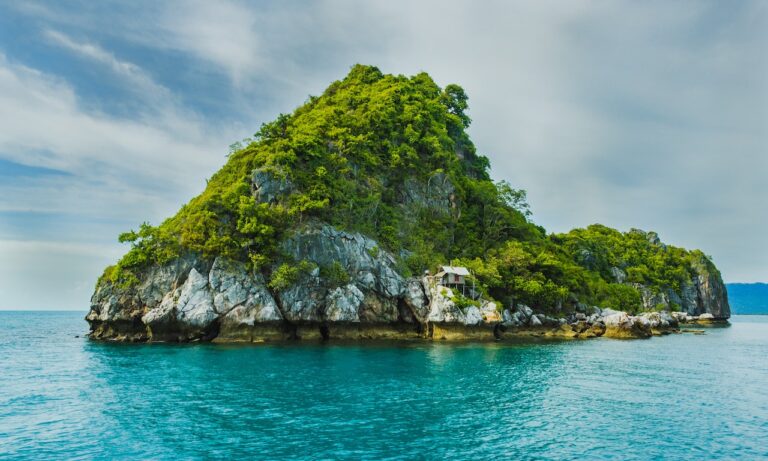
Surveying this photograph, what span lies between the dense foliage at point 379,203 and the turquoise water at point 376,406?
13182mm

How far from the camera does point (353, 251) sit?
47.4 metres

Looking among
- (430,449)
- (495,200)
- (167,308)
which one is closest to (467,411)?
(430,449)

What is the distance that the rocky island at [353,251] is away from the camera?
4319cm

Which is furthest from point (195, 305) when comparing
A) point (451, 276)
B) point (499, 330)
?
point (499, 330)

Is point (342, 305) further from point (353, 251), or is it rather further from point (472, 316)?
point (472, 316)

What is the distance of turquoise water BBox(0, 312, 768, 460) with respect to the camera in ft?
49.5

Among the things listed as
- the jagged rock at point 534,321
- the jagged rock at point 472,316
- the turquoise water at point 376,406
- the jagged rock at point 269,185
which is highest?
the jagged rock at point 269,185

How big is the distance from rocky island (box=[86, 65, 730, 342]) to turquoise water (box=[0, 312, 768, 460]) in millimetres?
8496

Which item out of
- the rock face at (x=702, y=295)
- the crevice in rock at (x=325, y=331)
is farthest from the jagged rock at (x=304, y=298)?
the rock face at (x=702, y=295)

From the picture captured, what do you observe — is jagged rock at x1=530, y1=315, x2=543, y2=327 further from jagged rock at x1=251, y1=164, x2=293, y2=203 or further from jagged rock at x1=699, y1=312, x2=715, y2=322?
jagged rock at x1=699, y1=312, x2=715, y2=322

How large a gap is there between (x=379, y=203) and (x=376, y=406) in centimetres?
3537

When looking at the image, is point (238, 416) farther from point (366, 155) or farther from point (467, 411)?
point (366, 155)

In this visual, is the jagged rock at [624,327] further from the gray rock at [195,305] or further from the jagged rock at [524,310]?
the gray rock at [195,305]

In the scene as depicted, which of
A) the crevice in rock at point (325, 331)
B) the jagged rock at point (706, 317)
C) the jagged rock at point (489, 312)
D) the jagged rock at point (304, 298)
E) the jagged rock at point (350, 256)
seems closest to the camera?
the jagged rock at point (304, 298)
